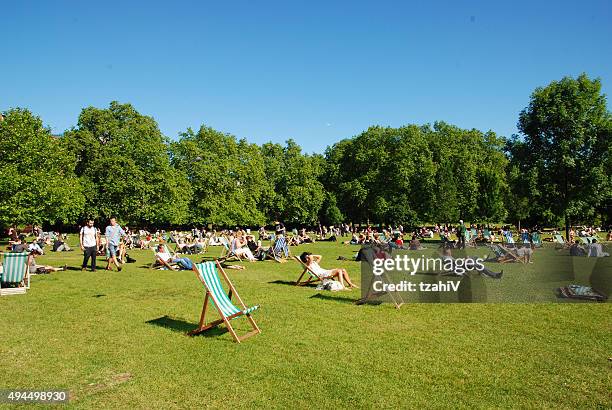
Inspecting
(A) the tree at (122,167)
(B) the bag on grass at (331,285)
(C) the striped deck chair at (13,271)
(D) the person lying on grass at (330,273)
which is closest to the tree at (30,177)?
(A) the tree at (122,167)

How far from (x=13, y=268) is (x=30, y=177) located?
2307 centimetres

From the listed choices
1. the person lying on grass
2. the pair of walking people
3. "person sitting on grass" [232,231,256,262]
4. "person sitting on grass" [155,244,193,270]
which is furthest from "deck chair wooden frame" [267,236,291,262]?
the person lying on grass

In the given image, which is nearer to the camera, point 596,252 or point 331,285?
point 331,285

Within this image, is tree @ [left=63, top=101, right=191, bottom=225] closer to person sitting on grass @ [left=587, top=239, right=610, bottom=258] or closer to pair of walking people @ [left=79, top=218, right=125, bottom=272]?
pair of walking people @ [left=79, top=218, right=125, bottom=272]

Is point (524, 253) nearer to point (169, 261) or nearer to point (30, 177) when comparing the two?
point (169, 261)

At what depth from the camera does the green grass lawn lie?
5148 mm

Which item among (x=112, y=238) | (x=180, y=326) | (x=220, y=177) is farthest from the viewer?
(x=220, y=177)

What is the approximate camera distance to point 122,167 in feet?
140

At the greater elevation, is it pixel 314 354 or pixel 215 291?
pixel 215 291

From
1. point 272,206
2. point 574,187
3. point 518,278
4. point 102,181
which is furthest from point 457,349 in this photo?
point 272,206

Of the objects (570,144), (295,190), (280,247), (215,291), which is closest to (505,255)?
(280,247)

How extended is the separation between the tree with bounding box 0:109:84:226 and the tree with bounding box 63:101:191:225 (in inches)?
174

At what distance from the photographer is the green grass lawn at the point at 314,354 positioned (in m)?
5.15

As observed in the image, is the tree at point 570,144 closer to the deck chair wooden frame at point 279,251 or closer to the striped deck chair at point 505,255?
the striped deck chair at point 505,255
